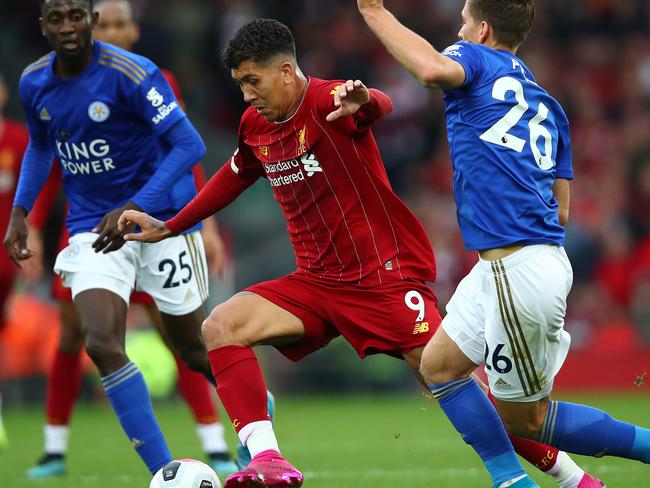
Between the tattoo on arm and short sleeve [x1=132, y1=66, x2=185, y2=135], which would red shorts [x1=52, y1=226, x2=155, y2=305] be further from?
the tattoo on arm

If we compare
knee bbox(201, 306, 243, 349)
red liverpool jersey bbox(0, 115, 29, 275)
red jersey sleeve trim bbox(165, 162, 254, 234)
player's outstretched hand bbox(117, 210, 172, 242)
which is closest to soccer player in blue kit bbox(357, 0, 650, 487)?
knee bbox(201, 306, 243, 349)

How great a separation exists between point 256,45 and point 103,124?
137cm

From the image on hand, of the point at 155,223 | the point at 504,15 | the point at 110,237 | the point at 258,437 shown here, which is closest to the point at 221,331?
the point at 258,437

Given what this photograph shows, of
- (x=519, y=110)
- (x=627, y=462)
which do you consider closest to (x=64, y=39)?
(x=519, y=110)

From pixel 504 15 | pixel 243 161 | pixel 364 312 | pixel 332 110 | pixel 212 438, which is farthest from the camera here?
pixel 212 438

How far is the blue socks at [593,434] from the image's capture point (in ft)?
16.6

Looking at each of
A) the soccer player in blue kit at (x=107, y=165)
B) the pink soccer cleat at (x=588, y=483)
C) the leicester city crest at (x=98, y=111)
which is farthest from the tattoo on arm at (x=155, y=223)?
the pink soccer cleat at (x=588, y=483)

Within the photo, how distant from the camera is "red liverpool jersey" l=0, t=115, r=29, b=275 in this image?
9.32 metres

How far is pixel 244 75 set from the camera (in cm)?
538

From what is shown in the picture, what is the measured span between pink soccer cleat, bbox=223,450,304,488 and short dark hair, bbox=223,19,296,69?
1.76 meters

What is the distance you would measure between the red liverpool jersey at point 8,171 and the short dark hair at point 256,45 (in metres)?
4.35

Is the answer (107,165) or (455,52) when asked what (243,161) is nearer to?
(107,165)

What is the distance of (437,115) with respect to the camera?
1560 cm

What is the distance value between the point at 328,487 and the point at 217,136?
1018cm
